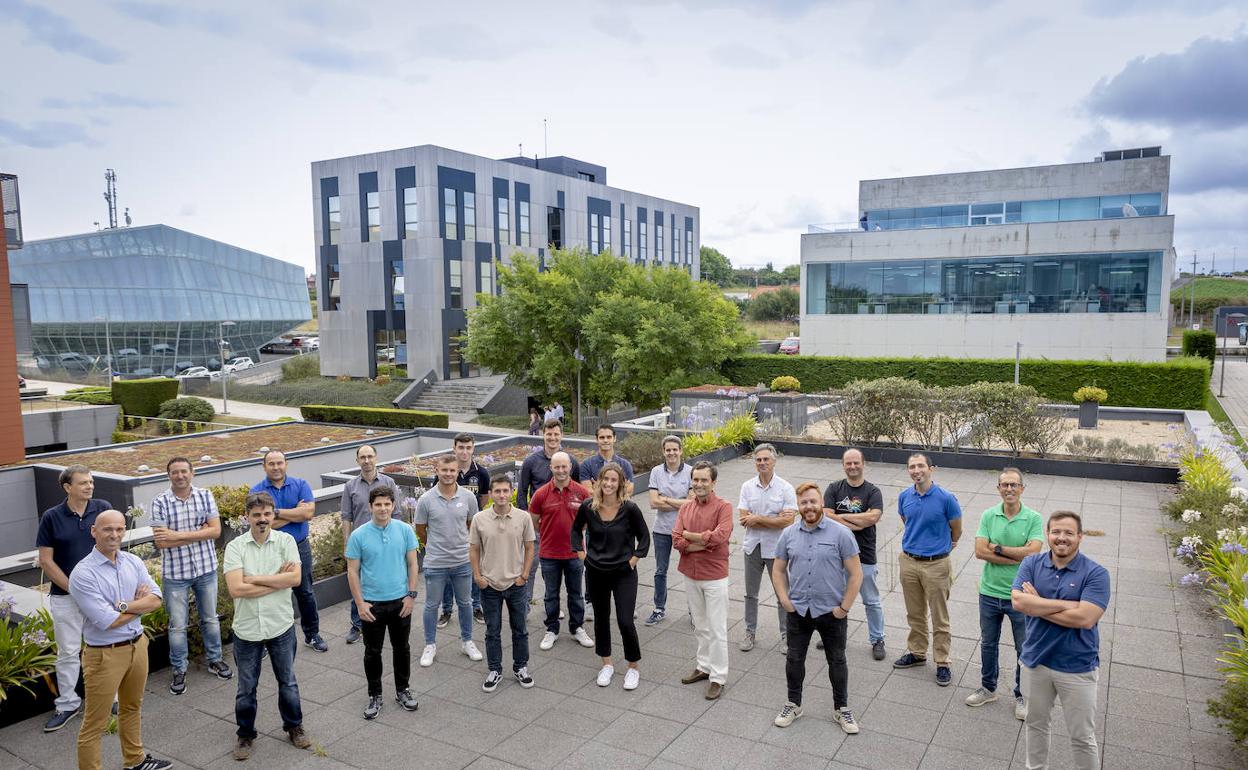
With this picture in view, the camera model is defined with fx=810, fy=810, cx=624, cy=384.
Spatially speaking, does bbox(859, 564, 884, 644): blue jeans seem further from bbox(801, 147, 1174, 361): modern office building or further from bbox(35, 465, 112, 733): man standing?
bbox(801, 147, 1174, 361): modern office building

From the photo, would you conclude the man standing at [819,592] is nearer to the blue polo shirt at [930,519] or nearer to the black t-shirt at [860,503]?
the blue polo shirt at [930,519]

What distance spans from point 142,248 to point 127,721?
199 feet

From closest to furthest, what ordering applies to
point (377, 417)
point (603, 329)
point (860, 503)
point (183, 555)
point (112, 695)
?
point (112, 695), point (183, 555), point (860, 503), point (603, 329), point (377, 417)

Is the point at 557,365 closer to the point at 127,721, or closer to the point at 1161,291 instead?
the point at 1161,291

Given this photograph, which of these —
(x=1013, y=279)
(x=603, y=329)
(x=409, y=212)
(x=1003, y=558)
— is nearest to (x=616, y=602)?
(x=1003, y=558)

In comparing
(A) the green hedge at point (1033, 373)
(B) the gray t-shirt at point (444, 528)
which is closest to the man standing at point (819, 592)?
(B) the gray t-shirt at point (444, 528)

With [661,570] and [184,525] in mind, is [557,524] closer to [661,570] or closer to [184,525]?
[661,570]

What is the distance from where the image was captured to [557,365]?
2964 cm

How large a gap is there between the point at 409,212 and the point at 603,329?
710 inches

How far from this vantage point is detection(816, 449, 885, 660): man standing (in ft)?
22.7

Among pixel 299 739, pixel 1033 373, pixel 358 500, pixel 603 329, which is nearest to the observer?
pixel 299 739

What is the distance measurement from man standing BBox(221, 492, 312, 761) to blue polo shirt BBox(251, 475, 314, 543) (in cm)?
185

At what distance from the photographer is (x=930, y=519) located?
259 inches

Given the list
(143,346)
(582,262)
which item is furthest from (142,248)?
(582,262)
